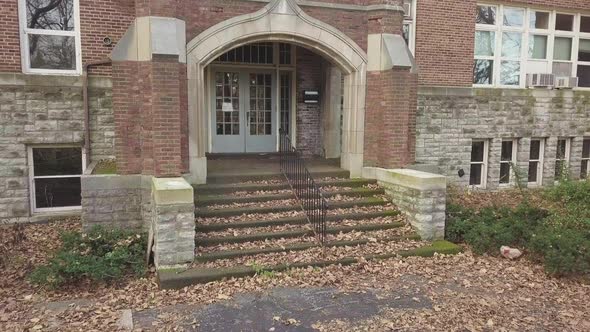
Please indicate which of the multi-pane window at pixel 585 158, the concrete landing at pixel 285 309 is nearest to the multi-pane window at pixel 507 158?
the multi-pane window at pixel 585 158

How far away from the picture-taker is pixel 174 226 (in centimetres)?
649

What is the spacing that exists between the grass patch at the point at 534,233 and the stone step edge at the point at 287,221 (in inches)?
50.2

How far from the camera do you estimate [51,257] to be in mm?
7375

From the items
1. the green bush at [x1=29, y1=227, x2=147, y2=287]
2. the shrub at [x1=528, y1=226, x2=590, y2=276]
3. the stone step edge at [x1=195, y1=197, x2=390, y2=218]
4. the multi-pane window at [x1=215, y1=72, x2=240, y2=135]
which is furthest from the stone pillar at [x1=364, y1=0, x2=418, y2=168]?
the green bush at [x1=29, y1=227, x2=147, y2=287]

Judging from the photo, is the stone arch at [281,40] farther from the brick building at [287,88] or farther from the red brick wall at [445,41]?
the red brick wall at [445,41]

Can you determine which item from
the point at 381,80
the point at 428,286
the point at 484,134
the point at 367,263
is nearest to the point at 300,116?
the point at 381,80

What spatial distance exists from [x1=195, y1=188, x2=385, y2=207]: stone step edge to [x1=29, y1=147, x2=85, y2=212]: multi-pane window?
341cm

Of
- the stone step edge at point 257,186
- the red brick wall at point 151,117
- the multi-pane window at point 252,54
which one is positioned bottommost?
the stone step edge at point 257,186

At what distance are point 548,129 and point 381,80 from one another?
278 inches

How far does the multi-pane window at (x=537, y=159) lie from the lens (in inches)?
536

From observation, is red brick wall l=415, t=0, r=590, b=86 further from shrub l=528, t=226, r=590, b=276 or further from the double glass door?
shrub l=528, t=226, r=590, b=276

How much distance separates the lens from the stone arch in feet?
27.0

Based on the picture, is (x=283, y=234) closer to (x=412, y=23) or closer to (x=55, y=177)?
(x=55, y=177)

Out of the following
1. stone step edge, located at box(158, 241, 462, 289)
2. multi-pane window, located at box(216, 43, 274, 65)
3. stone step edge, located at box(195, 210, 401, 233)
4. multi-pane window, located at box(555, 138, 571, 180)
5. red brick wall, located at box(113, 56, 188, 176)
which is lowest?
stone step edge, located at box(158, 241, 462, 289)
